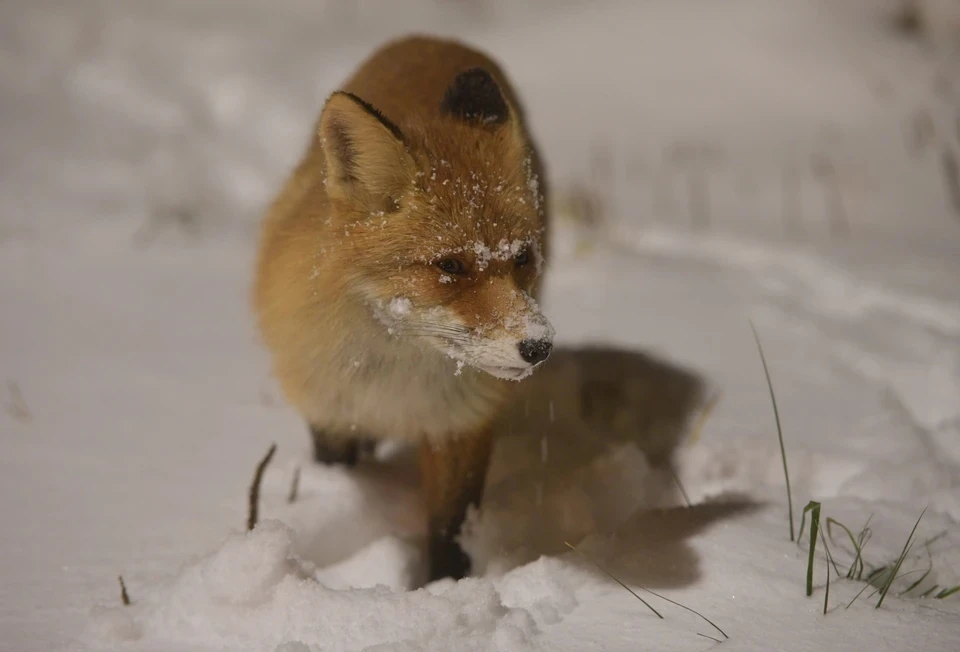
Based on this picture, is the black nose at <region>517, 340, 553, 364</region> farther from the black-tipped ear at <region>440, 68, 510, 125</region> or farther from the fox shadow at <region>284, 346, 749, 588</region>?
the black-tipped ear at <region>440, 68, 510, 125</region>

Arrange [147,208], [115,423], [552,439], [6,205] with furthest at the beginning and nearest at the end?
[147,208], [6,205], [552,439], [115,423]

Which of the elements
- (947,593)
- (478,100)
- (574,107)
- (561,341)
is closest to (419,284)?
(478,100)

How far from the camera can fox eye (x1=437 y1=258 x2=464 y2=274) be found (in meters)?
1.58

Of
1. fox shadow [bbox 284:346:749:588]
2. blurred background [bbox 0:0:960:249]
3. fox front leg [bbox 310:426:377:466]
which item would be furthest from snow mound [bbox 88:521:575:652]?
blurred background [bbox 0:0:960:249]

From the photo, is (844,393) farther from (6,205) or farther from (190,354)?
(6,205)

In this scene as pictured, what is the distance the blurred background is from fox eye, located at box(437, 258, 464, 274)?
289 centimetres

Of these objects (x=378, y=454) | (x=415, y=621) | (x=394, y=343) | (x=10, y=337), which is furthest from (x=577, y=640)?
(x=10, y=337)

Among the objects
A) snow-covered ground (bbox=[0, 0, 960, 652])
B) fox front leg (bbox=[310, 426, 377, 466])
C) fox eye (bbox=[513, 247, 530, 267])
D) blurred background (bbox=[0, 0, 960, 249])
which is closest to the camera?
snow-covered ground (bbox=[0, 0, 960, 652])

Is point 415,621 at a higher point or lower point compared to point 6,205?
lower

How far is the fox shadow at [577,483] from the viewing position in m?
1.73

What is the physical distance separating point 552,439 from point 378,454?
24.2 inches

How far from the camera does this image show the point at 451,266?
5.20ft

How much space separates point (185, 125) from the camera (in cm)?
503

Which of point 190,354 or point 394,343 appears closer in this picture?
point 394,343
